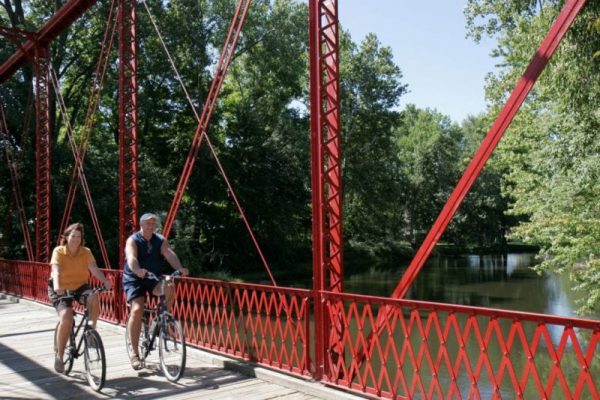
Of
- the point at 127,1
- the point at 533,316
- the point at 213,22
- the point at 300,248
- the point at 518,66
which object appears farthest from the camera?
the point at 300,248

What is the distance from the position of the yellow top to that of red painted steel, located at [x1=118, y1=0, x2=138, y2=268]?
3.64 metres

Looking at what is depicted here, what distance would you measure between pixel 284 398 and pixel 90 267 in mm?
2318

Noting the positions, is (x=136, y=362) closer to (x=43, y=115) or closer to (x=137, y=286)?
(x=137, y=286)

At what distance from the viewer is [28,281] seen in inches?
515

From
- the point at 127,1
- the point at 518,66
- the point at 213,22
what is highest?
the point at 213,22

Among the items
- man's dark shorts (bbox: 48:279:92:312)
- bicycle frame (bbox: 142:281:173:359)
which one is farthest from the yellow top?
bicycle frame (bbox: 142:281:173:359)

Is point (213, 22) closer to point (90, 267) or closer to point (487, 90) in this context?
point (487, 90)

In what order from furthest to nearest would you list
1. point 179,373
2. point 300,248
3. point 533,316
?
point 300,248
point 179,373
point 533,316

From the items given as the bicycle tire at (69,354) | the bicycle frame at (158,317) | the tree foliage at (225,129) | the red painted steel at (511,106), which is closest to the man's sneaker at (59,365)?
the bicycle tire at (69,354)

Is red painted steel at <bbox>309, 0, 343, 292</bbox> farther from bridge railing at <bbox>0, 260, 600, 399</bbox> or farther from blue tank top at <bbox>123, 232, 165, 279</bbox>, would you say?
blue tank top at <bbox>123, 232, 165, 279</bbox>

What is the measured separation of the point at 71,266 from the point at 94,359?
0.92m

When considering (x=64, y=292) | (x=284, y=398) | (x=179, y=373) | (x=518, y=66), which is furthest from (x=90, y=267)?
(x=518, y=66)

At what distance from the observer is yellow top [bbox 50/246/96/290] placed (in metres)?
5.66

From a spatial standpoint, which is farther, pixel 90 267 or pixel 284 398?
pixel 90 267
